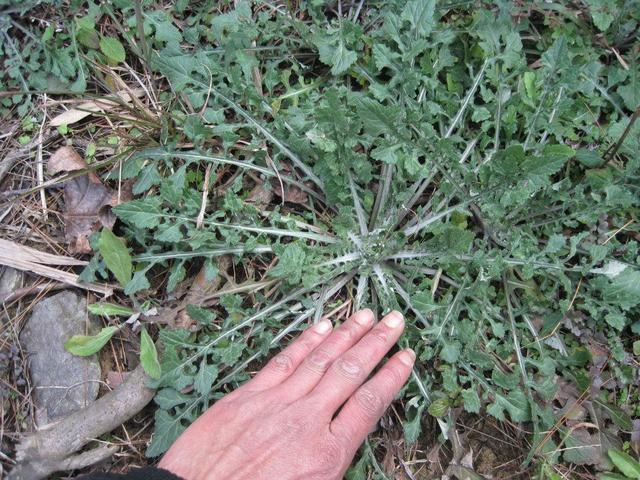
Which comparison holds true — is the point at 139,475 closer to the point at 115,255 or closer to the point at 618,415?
the point at 115,255

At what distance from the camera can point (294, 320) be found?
8.90ft

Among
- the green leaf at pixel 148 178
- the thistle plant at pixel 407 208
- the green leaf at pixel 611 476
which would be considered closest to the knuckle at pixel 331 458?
the thistle plant at pixel 407 208

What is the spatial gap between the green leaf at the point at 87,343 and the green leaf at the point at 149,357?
0.21 meters

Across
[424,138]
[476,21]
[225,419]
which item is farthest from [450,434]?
[476,21]

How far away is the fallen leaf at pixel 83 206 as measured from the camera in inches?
113

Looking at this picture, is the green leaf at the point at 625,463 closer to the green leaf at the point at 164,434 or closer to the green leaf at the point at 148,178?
the green leaf at the point at 164,434

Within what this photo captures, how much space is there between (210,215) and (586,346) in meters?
2.00

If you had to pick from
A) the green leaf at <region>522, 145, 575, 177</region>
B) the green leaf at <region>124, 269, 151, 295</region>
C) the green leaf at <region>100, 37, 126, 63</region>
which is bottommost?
the green leaf at <region>124, 269, 151, 295</region>

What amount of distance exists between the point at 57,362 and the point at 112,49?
1.70m

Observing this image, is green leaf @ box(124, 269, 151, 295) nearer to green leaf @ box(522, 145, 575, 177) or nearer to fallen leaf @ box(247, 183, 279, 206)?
fallen leaf @ box(247, 183, 279, 206)

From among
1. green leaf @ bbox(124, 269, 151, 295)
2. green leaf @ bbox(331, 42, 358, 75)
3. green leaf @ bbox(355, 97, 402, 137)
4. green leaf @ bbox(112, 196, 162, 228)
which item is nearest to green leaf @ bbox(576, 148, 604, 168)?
green leaf @ bbox(355, 97, 402, 137)

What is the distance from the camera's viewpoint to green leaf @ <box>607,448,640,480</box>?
8.14 feet

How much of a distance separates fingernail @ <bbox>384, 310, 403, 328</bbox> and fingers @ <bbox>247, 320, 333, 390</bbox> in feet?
0.87

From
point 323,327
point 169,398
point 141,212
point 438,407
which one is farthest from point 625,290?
point 141,212
